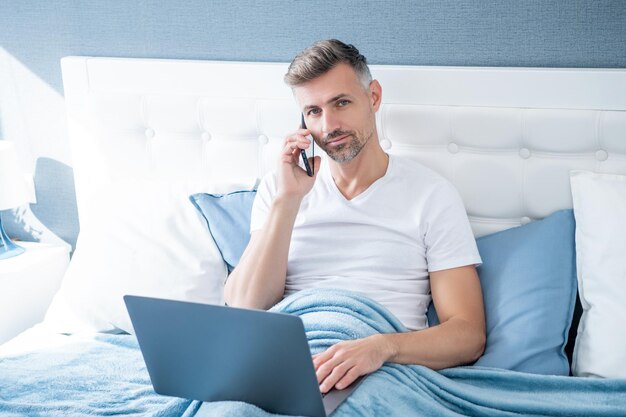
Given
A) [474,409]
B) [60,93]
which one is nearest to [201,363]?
[474,409]

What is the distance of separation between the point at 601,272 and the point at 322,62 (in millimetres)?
835

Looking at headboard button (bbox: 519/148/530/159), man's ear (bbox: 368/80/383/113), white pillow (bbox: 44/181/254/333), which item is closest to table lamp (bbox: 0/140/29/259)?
white pillow (bbox: 44/181/254/333)

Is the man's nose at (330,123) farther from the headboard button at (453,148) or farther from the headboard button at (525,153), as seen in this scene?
the headboard button at (525,153)

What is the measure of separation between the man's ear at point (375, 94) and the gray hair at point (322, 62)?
38mm

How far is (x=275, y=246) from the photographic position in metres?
2.00

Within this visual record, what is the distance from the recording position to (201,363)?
4.91ft

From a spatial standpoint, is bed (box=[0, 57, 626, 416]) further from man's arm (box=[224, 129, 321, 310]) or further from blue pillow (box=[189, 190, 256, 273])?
man's arm (box=[224, 129, 321, 310])

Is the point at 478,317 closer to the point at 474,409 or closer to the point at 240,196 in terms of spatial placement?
the point at 474,409

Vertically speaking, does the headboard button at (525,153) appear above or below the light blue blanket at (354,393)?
above

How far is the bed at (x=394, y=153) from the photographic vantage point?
1.73 metres

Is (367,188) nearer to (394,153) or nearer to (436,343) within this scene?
(394,153)

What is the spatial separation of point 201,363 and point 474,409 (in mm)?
571

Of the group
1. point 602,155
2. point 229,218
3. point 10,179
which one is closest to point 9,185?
point 10,179

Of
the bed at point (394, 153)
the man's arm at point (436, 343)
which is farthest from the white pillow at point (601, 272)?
the man's arm at point (436, 343)
